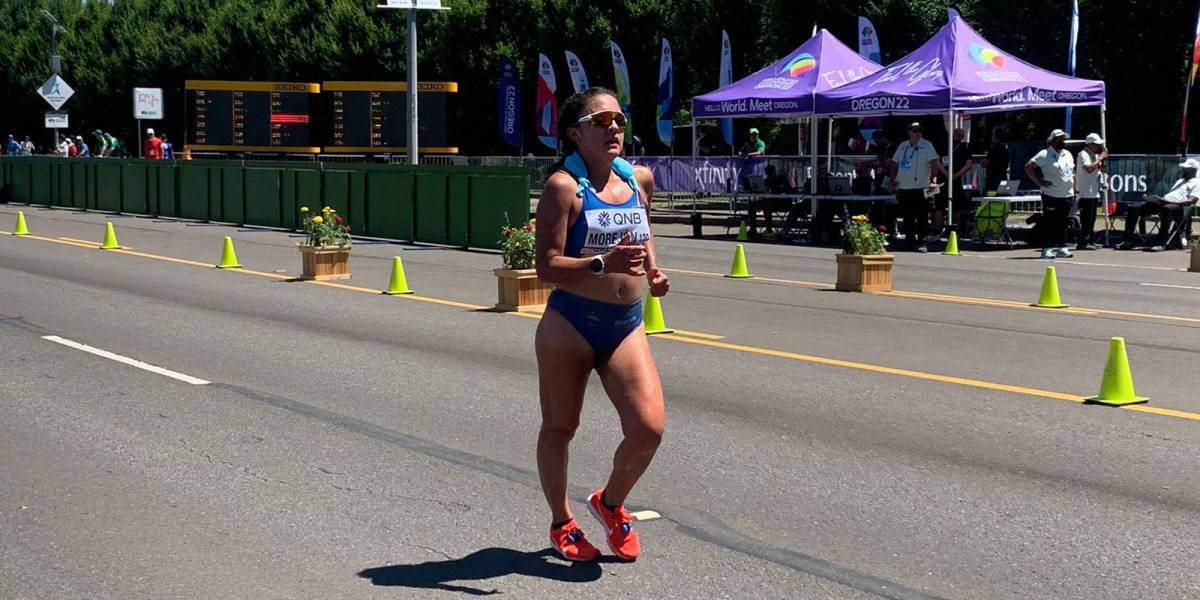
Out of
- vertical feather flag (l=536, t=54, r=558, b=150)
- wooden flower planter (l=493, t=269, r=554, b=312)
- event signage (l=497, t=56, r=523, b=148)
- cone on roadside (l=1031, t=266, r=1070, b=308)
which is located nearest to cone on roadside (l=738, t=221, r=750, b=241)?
cone on roadside (l=1031, t=266, r=1070, b=308)

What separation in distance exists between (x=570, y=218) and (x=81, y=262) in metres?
18.1

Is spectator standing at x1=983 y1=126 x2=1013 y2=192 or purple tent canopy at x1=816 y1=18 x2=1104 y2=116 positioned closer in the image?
purple tent canopy at x1=816 y1=18 x2=1104 y2=116

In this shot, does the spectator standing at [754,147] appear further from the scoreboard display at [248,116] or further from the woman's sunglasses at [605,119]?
the woman's sunglasses at [605,119]

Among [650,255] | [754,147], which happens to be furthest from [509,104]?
[650,255]

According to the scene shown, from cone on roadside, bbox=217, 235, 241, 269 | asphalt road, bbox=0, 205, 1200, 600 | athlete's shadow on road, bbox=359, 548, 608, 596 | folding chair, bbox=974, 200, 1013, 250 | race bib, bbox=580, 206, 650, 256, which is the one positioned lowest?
athlete's shadow on road, bbox=359, 548, 608, 596

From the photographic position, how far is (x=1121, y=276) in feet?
66.5

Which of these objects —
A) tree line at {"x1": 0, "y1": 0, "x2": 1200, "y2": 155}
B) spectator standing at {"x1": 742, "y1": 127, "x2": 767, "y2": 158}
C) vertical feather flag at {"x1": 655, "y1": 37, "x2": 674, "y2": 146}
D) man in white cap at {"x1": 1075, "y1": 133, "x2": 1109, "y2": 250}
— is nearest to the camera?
man in white cap at {"x1": 1075, "y1": 133, "x2": 1109, "y2": 250}

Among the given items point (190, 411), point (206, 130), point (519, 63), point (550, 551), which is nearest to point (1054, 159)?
point (190, 411)

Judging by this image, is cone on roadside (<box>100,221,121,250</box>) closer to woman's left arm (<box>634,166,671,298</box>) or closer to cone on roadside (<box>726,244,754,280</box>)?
cone on roadside (<box>726,244,754,280</box>)

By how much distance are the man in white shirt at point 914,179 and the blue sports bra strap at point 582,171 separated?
19.1m

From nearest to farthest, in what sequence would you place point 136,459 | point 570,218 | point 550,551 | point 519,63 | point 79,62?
point 570,218 < point 550,551 < point 136,459 < point 519,63 < point 79,62

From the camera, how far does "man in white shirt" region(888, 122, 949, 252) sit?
2470cm

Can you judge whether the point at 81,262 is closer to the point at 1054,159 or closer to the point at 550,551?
the point at 1054,159

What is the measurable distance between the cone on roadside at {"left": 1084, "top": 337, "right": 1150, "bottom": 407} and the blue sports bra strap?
4.87m
